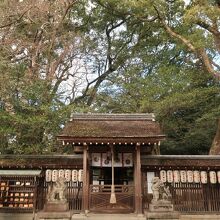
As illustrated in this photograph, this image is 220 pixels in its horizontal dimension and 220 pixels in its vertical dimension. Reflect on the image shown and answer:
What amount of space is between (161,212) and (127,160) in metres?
3.49

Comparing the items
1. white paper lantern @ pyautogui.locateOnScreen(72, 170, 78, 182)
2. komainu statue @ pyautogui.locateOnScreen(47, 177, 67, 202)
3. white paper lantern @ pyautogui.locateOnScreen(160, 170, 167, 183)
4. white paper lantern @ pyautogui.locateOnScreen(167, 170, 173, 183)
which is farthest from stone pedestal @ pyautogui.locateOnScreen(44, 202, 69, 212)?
white paper lantern @ pyautogui.locateOnScreen(167, 170, 173, 183)

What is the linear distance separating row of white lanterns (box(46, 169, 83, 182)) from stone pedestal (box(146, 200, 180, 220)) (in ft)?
12.9

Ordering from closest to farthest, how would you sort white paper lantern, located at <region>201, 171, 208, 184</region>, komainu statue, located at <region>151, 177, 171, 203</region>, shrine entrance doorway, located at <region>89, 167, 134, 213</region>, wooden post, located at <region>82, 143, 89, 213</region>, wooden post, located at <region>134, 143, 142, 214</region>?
komainu statue, located at <region>151, 177, 171, 203</region> < wooden post, located at <region>134, 143, 142, 214</region> < wooden post, located at <region>82, 143, 89, 213</region> < shrine entrance doorway, located at <region>89, 167, 134, 213</region> < white paper lantern, located at <region>201, 171, 208, 184</region>

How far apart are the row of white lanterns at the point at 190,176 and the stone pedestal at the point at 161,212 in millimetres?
2249

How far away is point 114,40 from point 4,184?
16.9 meters

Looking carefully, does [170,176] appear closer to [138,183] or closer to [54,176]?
[138,183]

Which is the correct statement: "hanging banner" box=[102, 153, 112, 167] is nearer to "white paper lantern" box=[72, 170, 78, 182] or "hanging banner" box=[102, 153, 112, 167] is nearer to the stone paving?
"white paper lantern" box=[72, 170, 78, 182]

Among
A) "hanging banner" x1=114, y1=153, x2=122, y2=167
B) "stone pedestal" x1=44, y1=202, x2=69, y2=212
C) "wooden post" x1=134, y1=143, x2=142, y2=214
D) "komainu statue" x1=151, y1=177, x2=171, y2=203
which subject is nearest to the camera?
"stone pedestal" x1=44, y1=202, x2=69, y2=212

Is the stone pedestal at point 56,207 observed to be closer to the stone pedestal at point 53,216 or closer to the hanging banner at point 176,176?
the stone pedestal at point 53,216

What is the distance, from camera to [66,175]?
47.4 feet

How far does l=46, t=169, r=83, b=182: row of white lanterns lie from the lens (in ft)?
47.3

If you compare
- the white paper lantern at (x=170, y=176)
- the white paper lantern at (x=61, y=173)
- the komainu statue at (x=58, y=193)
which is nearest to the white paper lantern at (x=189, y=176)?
the white paper lantern at (x=170, y=176)

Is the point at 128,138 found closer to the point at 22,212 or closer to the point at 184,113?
the point at 22,212

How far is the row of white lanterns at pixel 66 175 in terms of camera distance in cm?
1441
